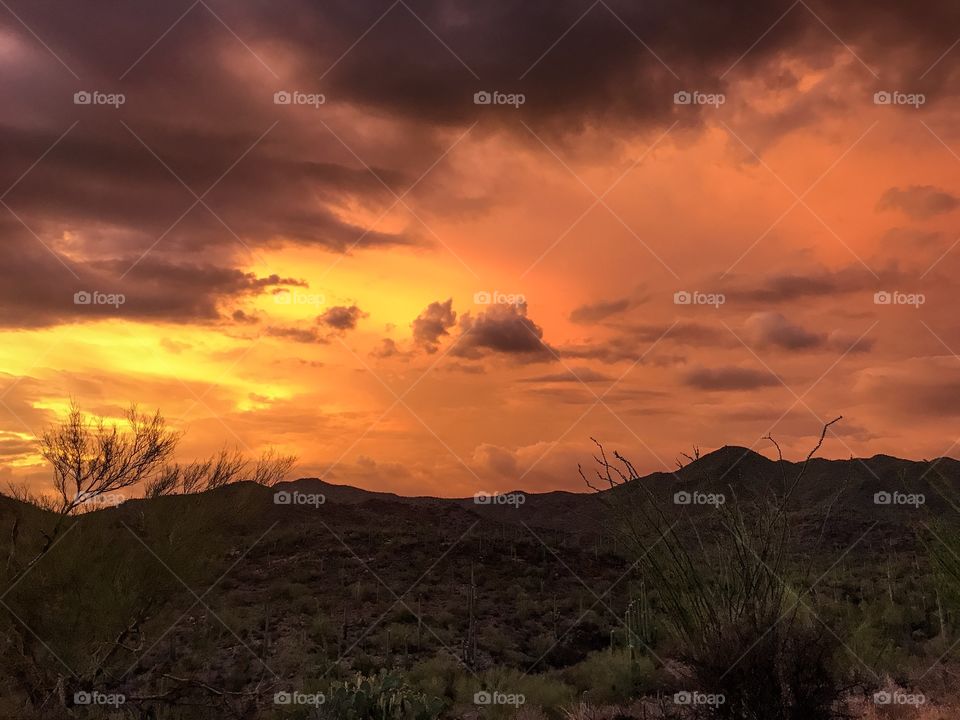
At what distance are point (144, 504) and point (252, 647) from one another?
29.9 ft

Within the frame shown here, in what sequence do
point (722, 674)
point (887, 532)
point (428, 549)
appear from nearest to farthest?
point (722, 674) → point (428, 549) → point (887, 532)

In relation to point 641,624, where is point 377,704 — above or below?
below

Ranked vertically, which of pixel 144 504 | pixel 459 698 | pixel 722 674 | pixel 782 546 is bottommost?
pixel 459 698

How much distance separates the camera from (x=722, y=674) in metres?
9.67

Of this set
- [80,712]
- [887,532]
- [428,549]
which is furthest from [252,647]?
[887,532]

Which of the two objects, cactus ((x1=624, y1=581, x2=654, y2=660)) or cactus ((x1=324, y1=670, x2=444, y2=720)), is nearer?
cactus ((x1=324, y1=670, x2=444, y2=720))

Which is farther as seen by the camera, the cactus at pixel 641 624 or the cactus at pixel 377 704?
the cactus at pixel 641 624

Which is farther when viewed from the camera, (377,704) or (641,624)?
(641,624)

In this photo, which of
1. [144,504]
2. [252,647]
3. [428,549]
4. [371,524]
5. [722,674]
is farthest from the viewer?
[371,524]

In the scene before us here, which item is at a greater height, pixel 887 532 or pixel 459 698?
pixel 887 532

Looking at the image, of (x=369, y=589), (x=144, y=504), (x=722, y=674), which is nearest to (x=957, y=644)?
(x=722, y=674)

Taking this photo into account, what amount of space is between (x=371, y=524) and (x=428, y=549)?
14333 millimetres

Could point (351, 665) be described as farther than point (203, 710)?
Yes

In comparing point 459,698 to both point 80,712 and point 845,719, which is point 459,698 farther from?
point 845,719
